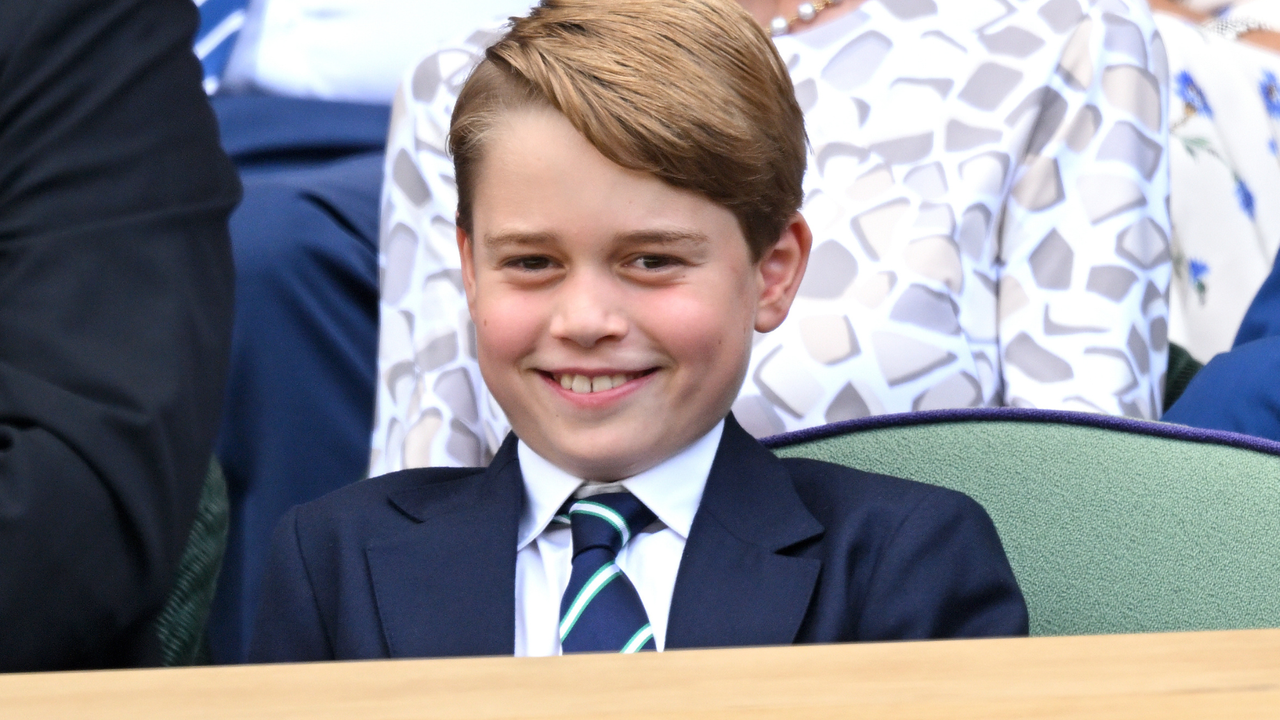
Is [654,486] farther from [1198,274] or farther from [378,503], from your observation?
[1198,274]

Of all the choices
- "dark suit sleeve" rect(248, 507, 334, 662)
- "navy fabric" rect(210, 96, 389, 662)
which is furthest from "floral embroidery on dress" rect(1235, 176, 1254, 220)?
"dark suit sleeve" rect(248, 507, 334, 662)

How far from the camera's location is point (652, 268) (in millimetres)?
804

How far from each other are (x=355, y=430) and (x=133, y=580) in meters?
0.60

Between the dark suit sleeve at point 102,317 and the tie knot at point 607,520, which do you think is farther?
the dark suit sleeve at point 102,317

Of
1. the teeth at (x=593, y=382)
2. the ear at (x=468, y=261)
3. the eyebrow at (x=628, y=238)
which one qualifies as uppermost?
the eyebrow at (x=628, y=238)

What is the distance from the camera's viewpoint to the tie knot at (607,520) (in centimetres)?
81

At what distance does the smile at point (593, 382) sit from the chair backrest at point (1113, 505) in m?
0.18

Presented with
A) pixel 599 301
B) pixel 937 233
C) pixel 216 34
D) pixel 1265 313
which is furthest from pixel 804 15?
pixel 216 34

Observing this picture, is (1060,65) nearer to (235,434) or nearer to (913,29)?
(913,29)

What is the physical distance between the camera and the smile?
812mm

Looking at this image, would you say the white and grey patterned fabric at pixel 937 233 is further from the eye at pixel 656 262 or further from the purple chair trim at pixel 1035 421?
the eye at pixel 656 262

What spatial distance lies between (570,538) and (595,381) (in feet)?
0.34

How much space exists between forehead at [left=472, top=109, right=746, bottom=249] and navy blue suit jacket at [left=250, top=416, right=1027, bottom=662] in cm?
15

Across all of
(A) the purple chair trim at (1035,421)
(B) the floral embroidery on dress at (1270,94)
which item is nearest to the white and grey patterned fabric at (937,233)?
(A) the purple chair trim at (1035,421)
